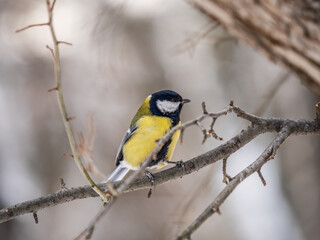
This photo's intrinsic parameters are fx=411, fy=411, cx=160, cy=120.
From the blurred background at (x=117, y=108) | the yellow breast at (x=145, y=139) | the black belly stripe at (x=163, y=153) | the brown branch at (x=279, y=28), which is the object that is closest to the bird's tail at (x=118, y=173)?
the yellow breast at (x=145, y=139)

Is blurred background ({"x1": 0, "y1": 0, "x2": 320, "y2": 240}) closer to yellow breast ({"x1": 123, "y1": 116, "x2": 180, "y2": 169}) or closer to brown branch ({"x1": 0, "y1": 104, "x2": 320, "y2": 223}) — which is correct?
yellow breast ({"x1": 123, "y1": 116, "x2": 180, "y2": 169})

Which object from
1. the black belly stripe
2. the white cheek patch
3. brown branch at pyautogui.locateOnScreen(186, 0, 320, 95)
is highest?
brown branch at pyautogui.locateOnScreen(186, 0, 320, 95)

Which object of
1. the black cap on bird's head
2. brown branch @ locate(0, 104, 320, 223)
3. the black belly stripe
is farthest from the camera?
the black cap on bird's head

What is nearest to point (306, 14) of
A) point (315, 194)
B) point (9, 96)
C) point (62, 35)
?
point (315, 194)

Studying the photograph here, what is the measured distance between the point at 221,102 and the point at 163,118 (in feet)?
10.3

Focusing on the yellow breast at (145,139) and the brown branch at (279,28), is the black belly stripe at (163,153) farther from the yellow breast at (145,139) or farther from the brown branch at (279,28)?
the brown branch at (279,28)

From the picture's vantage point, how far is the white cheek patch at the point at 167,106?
3004 mm

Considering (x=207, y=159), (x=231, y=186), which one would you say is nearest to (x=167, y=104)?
(x=207, y=159)

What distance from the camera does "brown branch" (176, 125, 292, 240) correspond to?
136 centimetres

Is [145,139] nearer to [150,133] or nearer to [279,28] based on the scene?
[150,133]

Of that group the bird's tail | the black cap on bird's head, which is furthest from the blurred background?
the bird's tail

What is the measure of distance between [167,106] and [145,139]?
15.3 inches

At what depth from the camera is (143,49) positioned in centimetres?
617

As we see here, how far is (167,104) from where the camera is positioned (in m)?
→ 3.05
